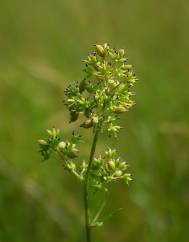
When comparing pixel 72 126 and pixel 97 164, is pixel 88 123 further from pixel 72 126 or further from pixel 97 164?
pixel 72 126

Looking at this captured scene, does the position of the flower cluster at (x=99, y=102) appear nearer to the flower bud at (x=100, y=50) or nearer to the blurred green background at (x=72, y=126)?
the flower bud at (x=100, y=50)

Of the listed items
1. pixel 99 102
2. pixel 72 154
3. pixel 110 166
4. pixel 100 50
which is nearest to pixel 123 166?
pixel 110 166

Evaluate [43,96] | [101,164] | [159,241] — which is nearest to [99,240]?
[159,241]

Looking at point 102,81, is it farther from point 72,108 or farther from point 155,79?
point 155,79

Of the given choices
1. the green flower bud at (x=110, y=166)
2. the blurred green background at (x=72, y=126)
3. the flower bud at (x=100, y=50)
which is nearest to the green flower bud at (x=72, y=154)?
the green flower bud at (x=110, y=166)

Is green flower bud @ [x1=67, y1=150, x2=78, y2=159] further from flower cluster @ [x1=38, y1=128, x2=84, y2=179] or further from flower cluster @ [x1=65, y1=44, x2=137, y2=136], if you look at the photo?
flower cluster @ [x1=65, y1=44, x2=137, y2=136]
